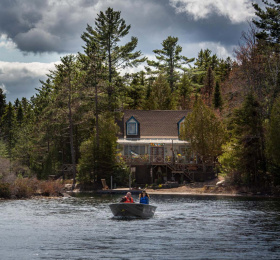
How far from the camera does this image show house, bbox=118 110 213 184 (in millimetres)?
67375

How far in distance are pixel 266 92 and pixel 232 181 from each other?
433 inches

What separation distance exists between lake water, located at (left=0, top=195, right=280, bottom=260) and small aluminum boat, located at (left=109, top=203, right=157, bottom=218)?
665 mm

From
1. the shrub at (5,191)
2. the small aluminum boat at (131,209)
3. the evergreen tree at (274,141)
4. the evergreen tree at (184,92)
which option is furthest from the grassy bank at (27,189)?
the evergreen tree at (184,92)

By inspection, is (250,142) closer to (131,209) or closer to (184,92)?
(131,209)

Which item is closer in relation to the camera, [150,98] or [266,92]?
[266,92]

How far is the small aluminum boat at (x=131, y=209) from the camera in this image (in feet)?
115

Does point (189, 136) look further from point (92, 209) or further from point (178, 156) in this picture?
point (92, 209)

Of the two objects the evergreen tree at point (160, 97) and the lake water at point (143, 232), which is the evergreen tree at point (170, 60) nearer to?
the evergreen tree at point (160, 97)

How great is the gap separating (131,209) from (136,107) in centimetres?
6008

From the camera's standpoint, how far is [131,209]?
1391 inches

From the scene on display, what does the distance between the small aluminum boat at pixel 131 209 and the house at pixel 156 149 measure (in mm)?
Result: 30420

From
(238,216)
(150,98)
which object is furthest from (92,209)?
(150,98)

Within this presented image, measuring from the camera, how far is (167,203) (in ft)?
155

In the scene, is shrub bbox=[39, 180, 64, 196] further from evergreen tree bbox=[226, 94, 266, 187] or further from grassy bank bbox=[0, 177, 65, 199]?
evergreen tree bbox=[226, 94, 266, 187]
